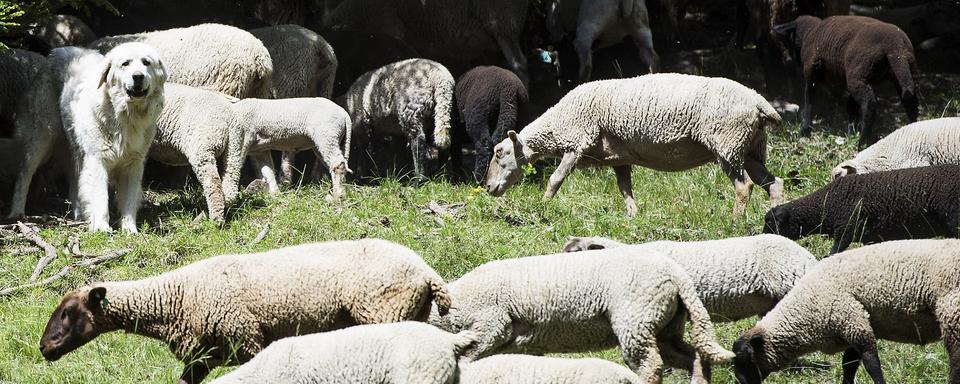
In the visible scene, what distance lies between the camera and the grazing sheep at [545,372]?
5617mm

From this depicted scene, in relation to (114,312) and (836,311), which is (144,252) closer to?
(114,312)

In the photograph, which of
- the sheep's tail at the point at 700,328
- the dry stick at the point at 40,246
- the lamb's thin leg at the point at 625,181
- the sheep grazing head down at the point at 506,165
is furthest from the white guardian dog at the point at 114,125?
the sheep's tail at the point at 700,328

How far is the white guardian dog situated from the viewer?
10.4m

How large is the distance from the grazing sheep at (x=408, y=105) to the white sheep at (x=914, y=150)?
14.9ft

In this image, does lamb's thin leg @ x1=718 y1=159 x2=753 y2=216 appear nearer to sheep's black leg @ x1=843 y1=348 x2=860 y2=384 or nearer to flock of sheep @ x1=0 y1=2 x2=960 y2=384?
flock of sheep @ x1=0 y1=2 x2=960 y2=384

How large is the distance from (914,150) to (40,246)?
264 inches

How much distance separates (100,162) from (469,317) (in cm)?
500

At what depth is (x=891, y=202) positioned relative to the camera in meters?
8.53

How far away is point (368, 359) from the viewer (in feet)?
18.7

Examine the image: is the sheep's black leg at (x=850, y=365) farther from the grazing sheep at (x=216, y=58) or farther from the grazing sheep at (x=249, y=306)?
the grazing sheep at (x=216, y=58)

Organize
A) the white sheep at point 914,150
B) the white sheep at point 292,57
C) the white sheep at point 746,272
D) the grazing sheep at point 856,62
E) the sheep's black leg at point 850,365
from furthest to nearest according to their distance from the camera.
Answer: the white sheep at point 292,57 < the grazing sheep at point 856,62 < the white sheep at point 914,150 < the white sheep at point 746,272 < the sheep's black leg at point 850,365

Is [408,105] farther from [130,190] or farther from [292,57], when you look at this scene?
[130,190]

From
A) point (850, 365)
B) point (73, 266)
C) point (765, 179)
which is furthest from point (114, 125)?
point (850, 365)

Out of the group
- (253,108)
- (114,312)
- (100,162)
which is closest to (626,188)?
(253,108)
